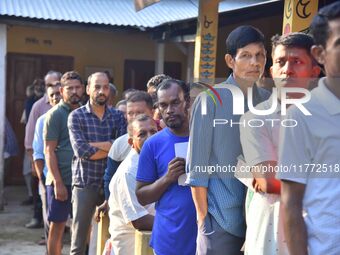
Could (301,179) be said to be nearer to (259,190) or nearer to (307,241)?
(307,241)

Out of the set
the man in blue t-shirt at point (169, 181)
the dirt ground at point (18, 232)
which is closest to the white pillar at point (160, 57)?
the dirt ground at point (18, 232)

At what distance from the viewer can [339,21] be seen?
6.31ft

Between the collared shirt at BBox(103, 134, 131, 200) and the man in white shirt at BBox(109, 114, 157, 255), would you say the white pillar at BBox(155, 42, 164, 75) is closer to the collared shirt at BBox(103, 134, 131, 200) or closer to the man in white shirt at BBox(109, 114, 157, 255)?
the collared shirt at BBox(103, 134, 131, 200)

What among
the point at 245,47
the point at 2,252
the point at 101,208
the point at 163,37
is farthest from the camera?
the point at 163,37

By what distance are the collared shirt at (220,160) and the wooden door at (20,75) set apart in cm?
786

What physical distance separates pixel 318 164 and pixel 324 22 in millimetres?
473

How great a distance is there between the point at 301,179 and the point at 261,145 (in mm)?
381

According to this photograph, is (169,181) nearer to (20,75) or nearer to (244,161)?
(244,161)

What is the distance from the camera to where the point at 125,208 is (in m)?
3.62

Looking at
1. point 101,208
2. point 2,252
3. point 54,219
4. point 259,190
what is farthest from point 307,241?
point 2,252

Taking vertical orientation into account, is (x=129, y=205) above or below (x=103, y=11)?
below

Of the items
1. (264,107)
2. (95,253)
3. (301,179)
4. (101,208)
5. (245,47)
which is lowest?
(95,253)

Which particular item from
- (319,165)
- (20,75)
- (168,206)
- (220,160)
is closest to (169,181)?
(168,206)

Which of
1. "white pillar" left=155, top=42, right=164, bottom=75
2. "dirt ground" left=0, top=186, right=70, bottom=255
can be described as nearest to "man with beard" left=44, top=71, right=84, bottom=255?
"dirt ground" left=0, top=186, right=70, bottom=255
